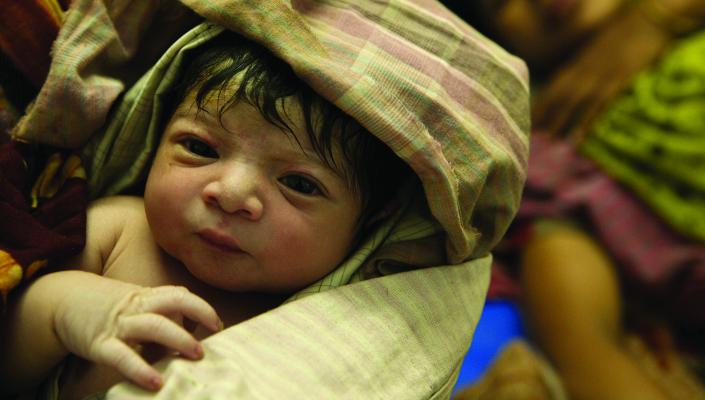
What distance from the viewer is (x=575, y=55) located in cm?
166

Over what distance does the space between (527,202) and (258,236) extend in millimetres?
993

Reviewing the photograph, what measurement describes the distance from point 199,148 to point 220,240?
102 mm

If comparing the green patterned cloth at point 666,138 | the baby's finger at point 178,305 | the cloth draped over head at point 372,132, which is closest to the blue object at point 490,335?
the green patterned cloth at point 666,138

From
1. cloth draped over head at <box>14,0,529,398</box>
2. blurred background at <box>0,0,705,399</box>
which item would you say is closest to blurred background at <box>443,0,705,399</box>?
blurred background at <box>0,0,705,399</box>

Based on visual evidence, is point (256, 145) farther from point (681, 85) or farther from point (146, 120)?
point (681, 85)

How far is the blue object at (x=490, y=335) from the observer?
51.9 inches

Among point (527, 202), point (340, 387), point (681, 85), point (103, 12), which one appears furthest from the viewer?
point (527, 202)

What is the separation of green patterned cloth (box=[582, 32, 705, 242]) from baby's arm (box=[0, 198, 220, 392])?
112 centimetres

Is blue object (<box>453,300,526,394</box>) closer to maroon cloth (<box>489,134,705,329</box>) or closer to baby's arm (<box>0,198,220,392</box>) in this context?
maroon cloth (<box>489,134,705,329</box>)

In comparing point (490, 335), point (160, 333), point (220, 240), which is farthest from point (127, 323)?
Result: point (490, 335)

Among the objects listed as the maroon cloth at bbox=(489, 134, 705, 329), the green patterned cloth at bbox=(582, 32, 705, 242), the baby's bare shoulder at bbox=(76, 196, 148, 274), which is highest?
the baby's bare shoulder at bbox=(76, 196, 148, 274)

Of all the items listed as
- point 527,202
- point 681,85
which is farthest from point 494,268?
point 681,85

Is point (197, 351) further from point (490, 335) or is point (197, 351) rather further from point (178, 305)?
point (490, 335)

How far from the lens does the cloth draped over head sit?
60cm
